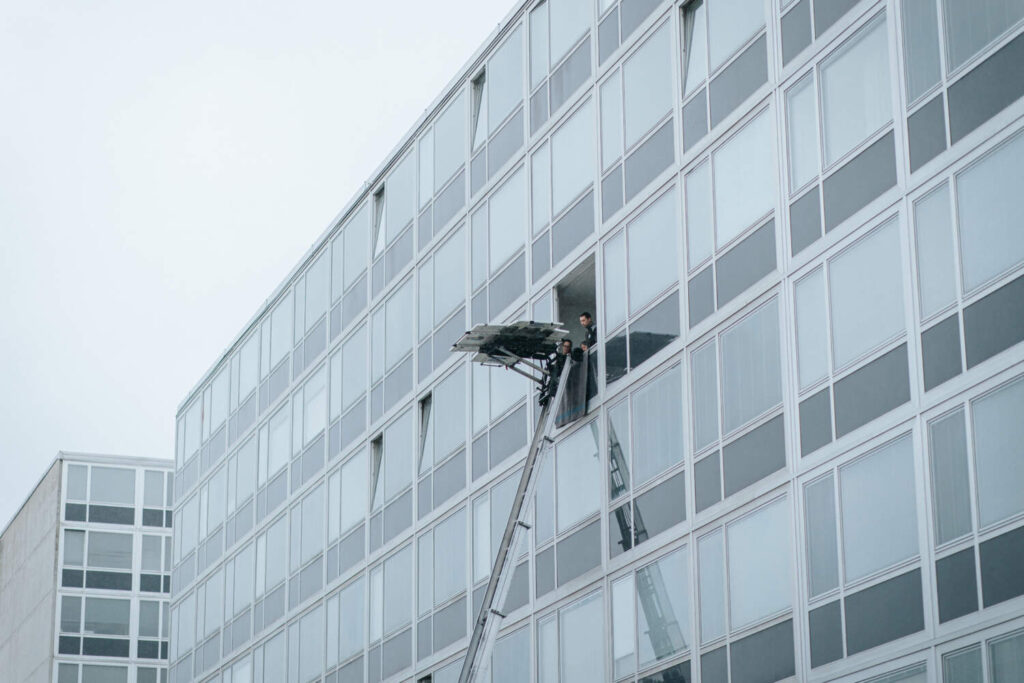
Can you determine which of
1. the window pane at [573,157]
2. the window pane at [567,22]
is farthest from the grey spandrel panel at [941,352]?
the window pane at [567,22]

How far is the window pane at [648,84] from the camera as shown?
3250 cm

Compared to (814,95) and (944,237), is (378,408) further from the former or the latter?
(944,237)

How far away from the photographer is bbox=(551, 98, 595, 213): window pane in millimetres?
35250

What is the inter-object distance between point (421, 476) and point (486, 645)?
329 inches

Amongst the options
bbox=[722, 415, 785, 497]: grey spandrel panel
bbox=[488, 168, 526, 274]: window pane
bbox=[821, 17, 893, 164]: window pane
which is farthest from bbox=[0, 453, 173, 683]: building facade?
bbox=[821, 17, 893, 164]: window pane

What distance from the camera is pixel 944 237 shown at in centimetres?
2420

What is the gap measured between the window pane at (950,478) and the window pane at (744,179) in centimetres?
596

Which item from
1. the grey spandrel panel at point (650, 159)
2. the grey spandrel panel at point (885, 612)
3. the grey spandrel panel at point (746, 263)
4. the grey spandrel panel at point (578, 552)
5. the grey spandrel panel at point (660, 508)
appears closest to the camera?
the grey spandrel panel at point (885, 612)

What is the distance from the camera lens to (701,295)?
30375 millimetres

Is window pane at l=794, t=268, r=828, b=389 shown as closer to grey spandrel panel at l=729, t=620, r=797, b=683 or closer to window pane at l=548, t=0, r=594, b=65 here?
grey spandrel panel at l=729, t=620, r=797, b=683

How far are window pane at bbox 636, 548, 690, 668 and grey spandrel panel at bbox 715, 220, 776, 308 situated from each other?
4.37 metres

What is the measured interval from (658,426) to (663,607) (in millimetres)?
3101

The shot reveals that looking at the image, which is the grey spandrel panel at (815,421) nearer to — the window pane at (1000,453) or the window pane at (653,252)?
the window pane at (1000,453)

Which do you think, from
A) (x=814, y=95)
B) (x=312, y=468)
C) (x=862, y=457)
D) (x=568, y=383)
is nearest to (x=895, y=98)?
(x=814, y=95)
